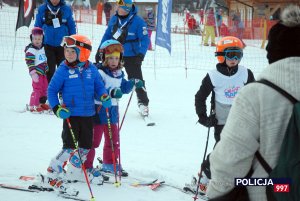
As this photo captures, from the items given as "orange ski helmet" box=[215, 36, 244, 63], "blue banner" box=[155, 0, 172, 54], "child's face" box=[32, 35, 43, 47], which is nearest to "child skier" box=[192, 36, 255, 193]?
"orange ski helmet" box=[215, 36, 244, 63]

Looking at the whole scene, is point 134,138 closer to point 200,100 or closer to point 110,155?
point 110,155

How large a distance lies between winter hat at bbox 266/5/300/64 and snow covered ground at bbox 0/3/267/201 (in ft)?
9.40

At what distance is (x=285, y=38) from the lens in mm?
1991

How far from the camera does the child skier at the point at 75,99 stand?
4.65m

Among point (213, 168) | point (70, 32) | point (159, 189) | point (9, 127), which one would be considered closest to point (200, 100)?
point (159, 189)

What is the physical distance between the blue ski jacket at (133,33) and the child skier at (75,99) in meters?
3.06

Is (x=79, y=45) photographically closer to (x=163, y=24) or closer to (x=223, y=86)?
(x=223, y=86)

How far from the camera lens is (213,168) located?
2.11 metres

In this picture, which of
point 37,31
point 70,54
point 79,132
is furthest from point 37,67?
point 79,132

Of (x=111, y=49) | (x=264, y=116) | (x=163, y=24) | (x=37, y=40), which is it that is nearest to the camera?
(x=264, y=116)

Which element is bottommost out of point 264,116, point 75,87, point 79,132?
point 79,132

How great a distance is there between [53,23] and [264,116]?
681 centimetres

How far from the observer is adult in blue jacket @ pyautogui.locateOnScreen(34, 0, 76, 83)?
8.21 meters

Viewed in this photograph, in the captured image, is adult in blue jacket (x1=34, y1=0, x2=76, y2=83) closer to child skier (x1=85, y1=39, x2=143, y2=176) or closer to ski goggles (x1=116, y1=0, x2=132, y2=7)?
ski goggles (x1=116, y1=0, x2=132, y2=7)
